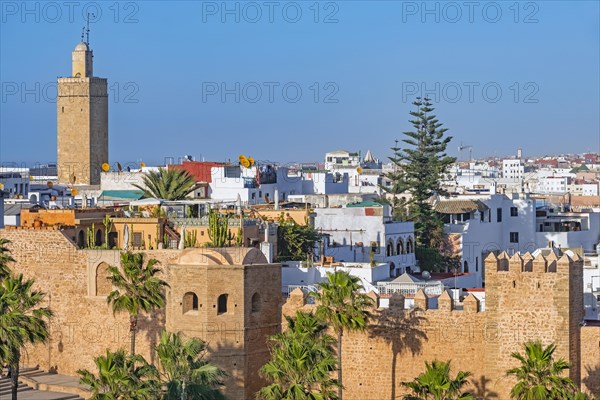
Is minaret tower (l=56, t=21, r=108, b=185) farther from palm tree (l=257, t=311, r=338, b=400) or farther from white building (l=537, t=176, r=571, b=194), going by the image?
white building (l=537, t=176, r=571, b=194)

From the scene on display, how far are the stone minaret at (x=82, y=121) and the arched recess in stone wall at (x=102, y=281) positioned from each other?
111ft

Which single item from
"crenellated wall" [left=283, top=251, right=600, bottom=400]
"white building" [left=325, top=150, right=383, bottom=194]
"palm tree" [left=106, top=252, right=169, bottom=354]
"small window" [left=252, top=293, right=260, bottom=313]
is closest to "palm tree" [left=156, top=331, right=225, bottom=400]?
"small window" [left=252, top=293, right=260, bottom=313]

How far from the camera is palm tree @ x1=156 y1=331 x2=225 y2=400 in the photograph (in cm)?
2555

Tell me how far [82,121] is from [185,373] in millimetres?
42769

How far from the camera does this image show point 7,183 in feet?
200

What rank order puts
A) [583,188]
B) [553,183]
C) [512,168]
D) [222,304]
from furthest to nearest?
[512,168] < [553,183] < [583,188] < [222,304]

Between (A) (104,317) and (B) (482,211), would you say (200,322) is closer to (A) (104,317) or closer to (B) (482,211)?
(A) (104,317)

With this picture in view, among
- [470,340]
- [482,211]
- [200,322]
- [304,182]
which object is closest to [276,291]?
[200,322]

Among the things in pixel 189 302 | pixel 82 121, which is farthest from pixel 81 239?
pixel 82 121

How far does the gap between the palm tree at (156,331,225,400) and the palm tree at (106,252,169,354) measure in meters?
4.25

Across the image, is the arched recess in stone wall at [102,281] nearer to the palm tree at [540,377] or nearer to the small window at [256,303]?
the small window at [256,303]

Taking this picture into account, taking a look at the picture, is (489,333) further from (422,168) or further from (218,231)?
(422,168)

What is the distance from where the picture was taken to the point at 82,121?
221ft

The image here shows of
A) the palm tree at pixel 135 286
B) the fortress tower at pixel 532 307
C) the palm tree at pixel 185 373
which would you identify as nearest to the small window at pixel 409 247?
the palm tree at pixel 135 286
